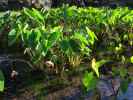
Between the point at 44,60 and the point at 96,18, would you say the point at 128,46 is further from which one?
the point at 44,60

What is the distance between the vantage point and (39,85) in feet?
20.4

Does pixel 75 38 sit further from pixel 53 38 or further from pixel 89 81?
pixel 89 81

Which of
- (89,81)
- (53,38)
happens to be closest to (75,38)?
(53,38)

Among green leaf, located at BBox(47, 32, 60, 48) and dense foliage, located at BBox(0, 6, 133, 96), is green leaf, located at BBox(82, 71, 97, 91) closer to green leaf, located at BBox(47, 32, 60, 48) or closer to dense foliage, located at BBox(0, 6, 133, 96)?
dense foliage, located at BBox(0, 6, 133, 96)

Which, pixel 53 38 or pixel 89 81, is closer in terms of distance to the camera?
pixel 89 81

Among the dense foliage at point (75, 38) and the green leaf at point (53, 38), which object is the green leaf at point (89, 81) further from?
the green leaf at point (53, 38)

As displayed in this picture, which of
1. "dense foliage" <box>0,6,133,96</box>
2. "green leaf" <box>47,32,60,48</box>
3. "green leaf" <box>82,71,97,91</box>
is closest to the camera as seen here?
"green leaf" <box>82,71,97,91</box>

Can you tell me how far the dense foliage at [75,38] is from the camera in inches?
243

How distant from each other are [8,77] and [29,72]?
40 cm

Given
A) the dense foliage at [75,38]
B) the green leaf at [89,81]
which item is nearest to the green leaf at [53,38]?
the dense foliage at [75,38]

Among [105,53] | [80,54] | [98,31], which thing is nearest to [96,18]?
[98,31]

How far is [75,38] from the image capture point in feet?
20.4

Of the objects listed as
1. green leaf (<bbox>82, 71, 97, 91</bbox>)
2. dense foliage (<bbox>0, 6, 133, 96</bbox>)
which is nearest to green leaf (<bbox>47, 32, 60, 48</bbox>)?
dense foliage (<bbox>0, 6, 133, 96</bbox>)

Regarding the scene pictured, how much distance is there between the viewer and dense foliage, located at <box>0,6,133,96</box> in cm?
616
